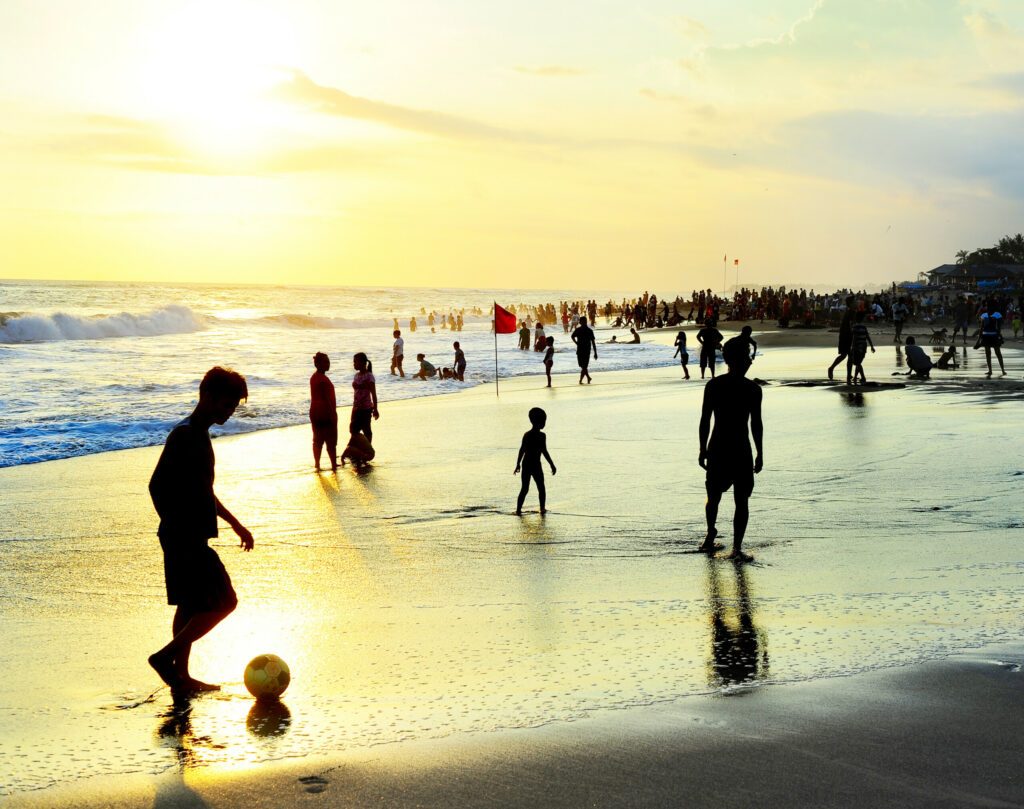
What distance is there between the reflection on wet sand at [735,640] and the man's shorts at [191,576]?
8.72 feet

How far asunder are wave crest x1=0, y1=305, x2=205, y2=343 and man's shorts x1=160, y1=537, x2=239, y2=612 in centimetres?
6411

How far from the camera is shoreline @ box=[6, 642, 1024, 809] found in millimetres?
4102

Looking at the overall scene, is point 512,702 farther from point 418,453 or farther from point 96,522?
point 418,453

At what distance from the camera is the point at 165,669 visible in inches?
220

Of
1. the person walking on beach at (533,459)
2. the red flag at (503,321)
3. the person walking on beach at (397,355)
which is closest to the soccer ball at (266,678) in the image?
the person walking on beach at (533,459)

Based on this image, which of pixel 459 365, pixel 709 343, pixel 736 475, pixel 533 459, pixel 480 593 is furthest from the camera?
pixel 459 365

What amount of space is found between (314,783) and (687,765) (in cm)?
148

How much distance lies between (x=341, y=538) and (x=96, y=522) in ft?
9.70

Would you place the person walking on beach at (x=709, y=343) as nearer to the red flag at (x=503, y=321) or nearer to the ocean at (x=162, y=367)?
the red flag at (x=503, y=321)

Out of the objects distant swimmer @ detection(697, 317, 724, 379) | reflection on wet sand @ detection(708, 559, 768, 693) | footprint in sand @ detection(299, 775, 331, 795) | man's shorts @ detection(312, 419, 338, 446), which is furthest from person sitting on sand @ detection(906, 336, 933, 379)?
footprint in sand @ detection(299, 775, 331, 795)

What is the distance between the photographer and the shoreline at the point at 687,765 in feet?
13.5

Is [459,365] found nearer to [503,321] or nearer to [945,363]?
[503,321]

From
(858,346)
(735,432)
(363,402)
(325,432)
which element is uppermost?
(858,346)


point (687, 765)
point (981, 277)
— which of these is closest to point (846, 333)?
point (687, 765)
